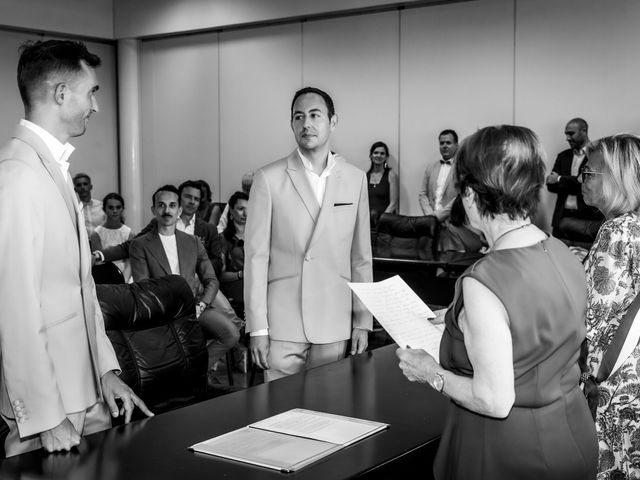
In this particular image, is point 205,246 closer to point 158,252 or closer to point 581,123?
point 158,252

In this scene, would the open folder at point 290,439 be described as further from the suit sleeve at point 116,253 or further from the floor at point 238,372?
the suit sleeve at point 116,253

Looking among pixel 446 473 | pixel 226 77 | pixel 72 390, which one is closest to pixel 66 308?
pixel 72 390

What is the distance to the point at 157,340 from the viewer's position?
3.05m

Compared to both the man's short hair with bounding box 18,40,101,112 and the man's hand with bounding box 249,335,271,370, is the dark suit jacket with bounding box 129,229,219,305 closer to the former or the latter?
the man's hand with bounding box 249,335,271,370

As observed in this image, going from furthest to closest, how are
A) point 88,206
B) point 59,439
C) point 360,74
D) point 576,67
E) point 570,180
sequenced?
point 360,74 → point 88,206 → point 576,67 → point 570,180 → point 59,439

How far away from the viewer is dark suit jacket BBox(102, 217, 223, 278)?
5.34 meters

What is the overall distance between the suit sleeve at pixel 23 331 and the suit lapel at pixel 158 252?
3.24 meters

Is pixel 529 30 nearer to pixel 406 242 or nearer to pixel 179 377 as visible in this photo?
pixel 406 242

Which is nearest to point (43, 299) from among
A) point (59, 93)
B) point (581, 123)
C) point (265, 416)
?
point (59, 93)

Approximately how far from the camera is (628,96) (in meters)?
7.96

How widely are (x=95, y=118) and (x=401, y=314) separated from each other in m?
10.2

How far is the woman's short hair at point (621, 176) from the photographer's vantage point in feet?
8.38

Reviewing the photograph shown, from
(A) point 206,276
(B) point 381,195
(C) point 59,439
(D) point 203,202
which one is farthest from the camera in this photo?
(B) point 381,195

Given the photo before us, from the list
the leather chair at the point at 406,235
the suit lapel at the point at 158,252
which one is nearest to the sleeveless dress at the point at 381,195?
the leather chair at the point at 406,235
